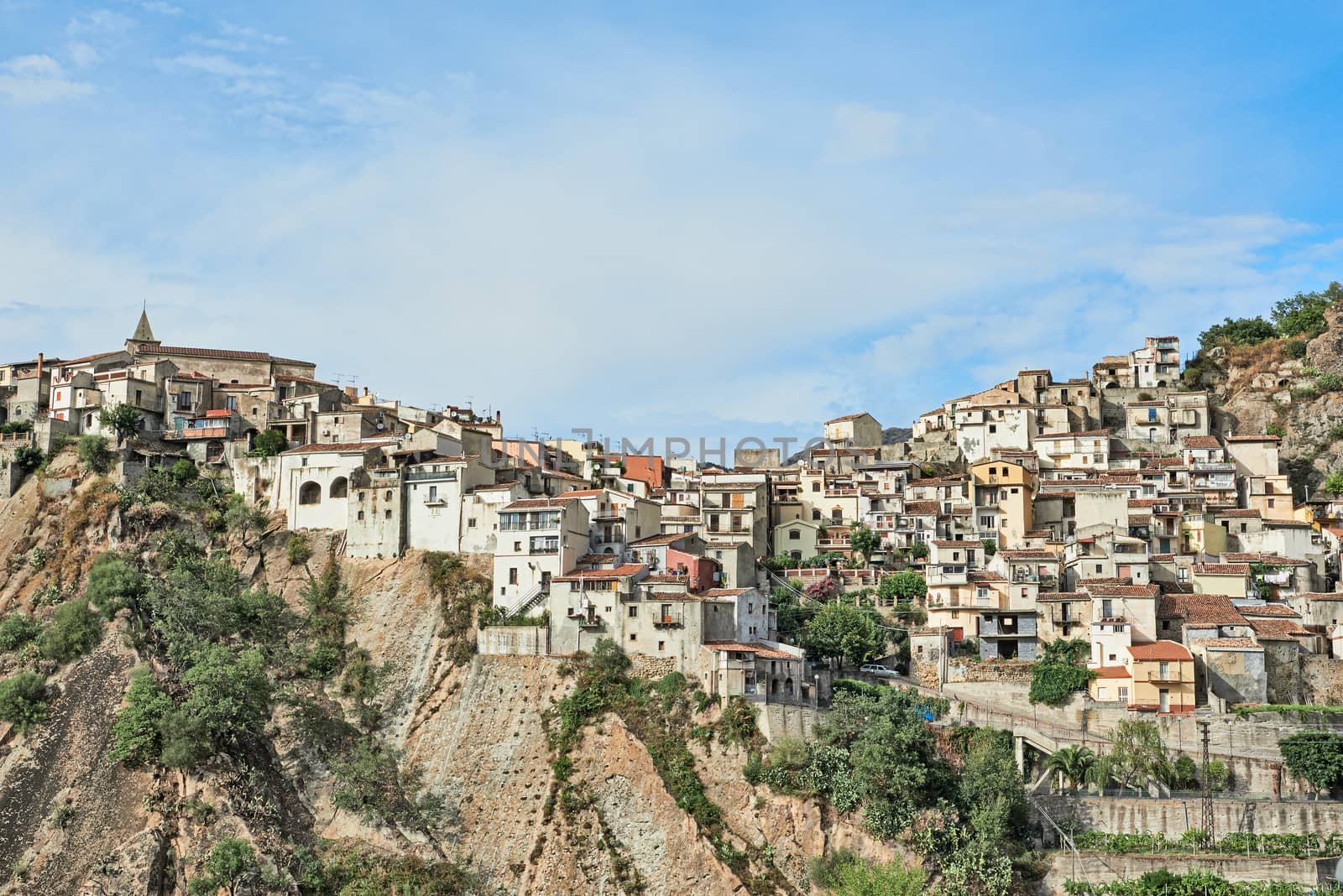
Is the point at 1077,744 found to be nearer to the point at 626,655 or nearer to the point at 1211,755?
the point at 1211,755

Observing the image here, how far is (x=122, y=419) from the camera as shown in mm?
69125

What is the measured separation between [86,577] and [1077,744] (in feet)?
132

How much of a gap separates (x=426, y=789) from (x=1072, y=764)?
22.3 m

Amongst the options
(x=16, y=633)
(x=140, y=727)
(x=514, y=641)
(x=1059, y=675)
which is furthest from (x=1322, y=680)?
(x=16, y=633)

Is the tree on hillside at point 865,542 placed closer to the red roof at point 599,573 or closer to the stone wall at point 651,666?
the red roof at point 599,573

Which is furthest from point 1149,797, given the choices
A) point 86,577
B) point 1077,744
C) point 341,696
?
point 86,577

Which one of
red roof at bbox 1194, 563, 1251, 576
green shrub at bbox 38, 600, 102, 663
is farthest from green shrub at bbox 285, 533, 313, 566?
red roof at bbox 1194, 563, 1251, 576

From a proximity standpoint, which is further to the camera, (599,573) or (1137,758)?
(599,573)

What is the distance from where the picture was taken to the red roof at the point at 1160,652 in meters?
53.5

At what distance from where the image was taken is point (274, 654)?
57.7 meters

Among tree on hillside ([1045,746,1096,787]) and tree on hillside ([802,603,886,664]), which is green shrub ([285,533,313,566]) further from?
tree on hillside ([1045,746,1096,787])

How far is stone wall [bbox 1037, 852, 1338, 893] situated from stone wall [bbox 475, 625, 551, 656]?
19.2 meters

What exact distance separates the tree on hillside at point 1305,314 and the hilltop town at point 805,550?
250cm

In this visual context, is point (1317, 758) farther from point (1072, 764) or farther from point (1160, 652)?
point (1072, 764)
